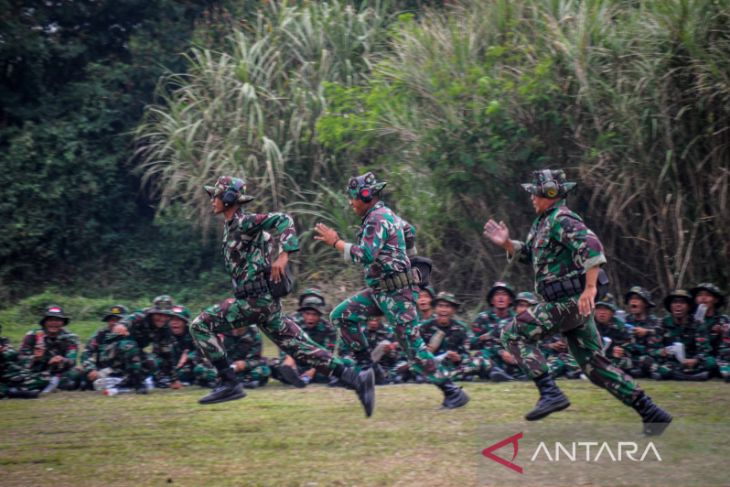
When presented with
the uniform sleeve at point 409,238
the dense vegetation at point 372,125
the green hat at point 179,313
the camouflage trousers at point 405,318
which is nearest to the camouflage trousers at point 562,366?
the camouflage trousers at point 405,318

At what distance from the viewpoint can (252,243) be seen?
785cm

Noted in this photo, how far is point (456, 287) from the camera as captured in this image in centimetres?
1386

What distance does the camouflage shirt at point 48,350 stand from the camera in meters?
9.96

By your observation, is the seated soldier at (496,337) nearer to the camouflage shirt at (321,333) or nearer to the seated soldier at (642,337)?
the seated soldier at (642,337)

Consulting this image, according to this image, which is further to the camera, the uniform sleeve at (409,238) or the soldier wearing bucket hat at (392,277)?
the uniform sleeve at (409,238)

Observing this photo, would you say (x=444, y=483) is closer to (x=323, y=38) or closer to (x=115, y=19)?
(x=323, y=38)

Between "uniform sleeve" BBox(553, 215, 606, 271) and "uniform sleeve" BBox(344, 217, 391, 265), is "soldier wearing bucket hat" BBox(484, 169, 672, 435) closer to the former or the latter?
"uniform sleeve" BBox(553, 215, 606, 271)

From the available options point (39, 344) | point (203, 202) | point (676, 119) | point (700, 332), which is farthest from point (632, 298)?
point (203, 202)

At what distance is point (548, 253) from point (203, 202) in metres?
9.86

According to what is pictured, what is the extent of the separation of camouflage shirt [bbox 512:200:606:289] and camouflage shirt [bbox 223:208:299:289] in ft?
6.67

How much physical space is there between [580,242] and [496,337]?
3740 millimetres

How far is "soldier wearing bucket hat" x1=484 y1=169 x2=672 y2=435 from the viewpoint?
6.60 m

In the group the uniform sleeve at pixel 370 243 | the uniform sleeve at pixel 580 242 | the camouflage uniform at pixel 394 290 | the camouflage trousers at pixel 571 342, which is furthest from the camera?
the camouflage uniform at pixel 394 290

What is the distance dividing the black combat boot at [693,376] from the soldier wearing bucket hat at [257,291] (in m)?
3.75
